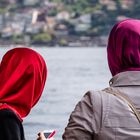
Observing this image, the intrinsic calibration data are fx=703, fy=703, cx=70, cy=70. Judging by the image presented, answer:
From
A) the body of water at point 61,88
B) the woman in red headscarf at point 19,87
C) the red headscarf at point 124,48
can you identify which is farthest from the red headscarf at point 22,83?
the body of water at point 61,88

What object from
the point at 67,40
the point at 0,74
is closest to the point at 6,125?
the point at 0,74

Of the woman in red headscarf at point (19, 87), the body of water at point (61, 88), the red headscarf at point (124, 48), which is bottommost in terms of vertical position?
the body of water at point (61, 88)

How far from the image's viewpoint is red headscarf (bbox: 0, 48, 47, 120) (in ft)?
5.97

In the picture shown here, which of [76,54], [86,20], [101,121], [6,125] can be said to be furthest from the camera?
[76,54]

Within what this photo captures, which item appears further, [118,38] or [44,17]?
[44,17]

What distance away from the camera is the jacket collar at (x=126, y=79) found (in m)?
1.62

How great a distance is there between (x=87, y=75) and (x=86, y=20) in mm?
1837

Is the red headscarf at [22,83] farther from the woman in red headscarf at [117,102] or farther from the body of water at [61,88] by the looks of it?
the body of water at [61,88]

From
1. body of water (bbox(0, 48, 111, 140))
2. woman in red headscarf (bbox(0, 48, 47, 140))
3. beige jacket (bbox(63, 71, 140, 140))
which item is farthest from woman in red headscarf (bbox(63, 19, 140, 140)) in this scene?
body of water (bbox(0, 48, 111, 140))

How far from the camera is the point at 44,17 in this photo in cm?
1622

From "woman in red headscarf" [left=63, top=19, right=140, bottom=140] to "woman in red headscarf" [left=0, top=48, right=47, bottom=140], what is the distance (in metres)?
0.26

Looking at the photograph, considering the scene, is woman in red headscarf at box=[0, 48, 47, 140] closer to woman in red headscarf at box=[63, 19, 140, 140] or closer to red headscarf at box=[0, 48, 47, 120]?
red headscarf at box=[0, 48, 47, 120]

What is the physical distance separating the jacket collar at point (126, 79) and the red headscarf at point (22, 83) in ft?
0.89

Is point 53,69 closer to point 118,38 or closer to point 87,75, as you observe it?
point 87,75
